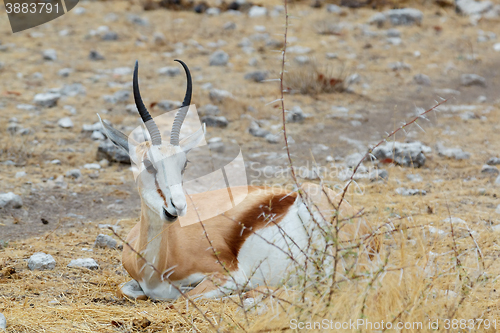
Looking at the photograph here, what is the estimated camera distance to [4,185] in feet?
19.1

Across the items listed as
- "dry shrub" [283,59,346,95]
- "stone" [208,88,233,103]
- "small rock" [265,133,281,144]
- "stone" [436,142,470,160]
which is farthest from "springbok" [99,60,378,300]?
"dry shrub" [283,59,346,95]

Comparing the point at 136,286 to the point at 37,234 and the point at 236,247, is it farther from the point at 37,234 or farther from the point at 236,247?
the point at 37,234

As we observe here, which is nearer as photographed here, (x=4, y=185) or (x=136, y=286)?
(x=136, y=286)

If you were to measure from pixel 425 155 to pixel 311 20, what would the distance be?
7.74 meters

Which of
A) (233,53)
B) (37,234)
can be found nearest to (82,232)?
(37,234)

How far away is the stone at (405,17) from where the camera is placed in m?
13.5

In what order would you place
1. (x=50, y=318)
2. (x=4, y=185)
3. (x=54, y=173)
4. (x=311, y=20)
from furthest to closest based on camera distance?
(x=311, y=20) < (x=54, y=173) < (x=4, y=185) < (x=50, y=318)

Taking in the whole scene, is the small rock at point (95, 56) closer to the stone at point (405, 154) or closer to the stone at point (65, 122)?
the stone at point (65, 122)

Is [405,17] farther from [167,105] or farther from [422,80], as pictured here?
[167,105]

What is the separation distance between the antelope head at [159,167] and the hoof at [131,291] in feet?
2.06

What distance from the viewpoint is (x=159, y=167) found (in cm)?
357

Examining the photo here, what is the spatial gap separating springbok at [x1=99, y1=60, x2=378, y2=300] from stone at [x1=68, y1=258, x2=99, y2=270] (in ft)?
1.23

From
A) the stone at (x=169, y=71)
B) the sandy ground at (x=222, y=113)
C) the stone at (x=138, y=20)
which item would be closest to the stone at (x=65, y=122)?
the sandy ground at (x=222, y=113)

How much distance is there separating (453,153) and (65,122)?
514cm
